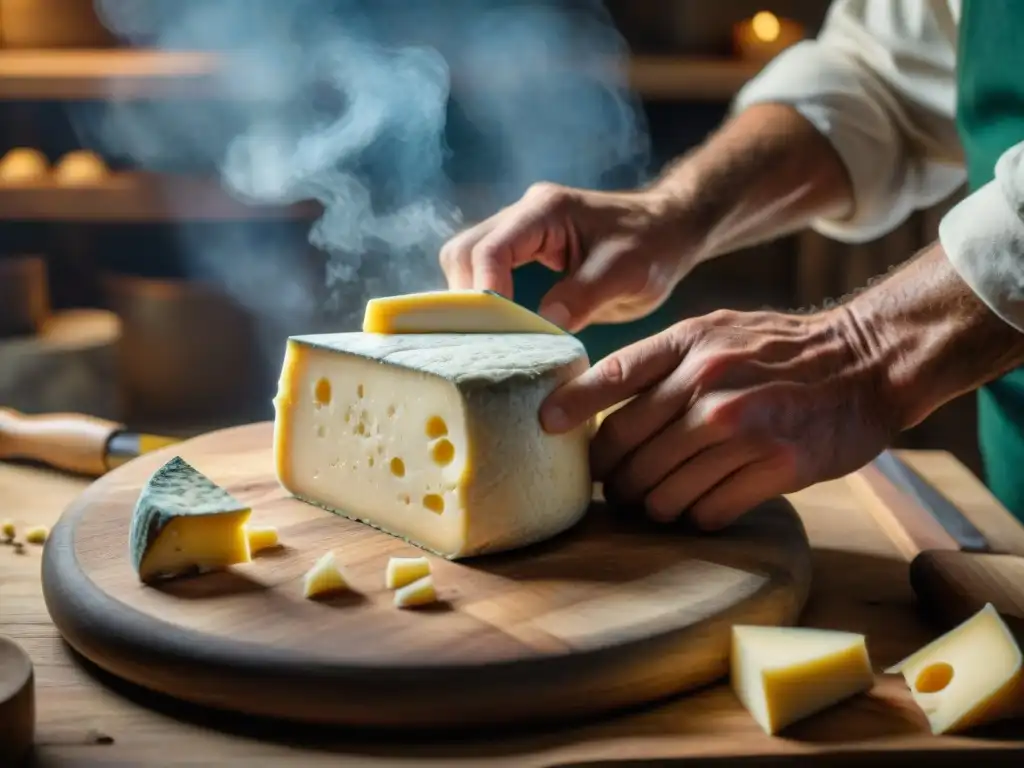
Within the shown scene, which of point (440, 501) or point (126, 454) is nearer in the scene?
point (440, 501)

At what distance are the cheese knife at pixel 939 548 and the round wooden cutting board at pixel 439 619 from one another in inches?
5.1

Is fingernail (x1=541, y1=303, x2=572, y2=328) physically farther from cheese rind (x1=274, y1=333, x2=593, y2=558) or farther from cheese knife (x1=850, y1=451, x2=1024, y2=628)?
cheese knife (x1=850, y1=451, x2=1024, y2=628)

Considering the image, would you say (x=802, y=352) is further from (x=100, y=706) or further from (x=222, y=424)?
(x=222, y=424)

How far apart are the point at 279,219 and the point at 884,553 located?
217 cm

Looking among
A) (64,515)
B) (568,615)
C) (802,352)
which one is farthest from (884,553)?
(64,515)

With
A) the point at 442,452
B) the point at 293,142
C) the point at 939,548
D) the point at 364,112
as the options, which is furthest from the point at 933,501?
the point at 293,142

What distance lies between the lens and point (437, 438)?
4.18 ft

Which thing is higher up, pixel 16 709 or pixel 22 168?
pixel 22 168

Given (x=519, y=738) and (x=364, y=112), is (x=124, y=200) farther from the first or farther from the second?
(x=519, y=738)

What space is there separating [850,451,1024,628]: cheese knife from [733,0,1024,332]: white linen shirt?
0.47 m

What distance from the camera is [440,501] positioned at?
1271 mm

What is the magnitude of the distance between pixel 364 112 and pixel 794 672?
2.10 m

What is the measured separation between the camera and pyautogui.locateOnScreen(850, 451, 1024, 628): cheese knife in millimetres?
1149

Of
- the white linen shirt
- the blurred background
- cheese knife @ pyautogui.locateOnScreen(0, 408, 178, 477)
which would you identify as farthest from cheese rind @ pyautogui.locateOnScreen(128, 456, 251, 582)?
the blurred background
